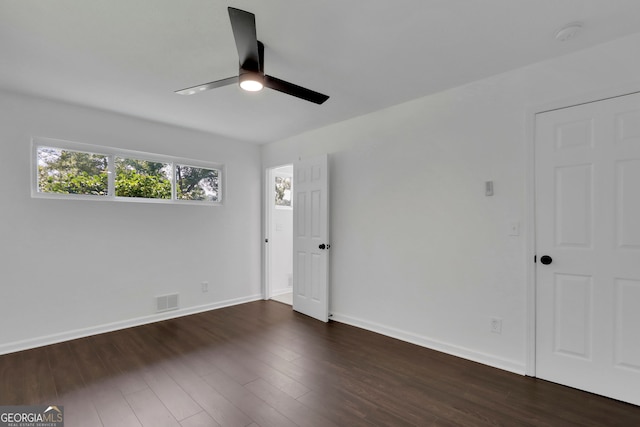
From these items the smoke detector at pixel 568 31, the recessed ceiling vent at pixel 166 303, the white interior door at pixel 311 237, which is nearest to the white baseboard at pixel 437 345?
the white interior door at pixel 311 237

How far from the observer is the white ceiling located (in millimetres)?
1765

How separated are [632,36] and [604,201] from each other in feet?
3.78

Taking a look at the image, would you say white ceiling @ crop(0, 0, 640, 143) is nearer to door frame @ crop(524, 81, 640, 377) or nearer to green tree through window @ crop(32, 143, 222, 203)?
door frame @ crop(524, 81, 640, 377)

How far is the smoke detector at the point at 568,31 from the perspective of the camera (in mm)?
1922

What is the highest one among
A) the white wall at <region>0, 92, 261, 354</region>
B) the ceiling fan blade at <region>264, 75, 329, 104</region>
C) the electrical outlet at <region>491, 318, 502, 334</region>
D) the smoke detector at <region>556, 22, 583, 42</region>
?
the smoke detector at <region>556, 22, 583, 42</region>

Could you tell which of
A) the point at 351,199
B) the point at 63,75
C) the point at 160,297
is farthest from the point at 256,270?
the point at 63,75

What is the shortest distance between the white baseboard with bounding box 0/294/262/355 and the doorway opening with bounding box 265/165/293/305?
679 mm

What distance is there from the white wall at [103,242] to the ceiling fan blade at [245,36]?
8.52 ft

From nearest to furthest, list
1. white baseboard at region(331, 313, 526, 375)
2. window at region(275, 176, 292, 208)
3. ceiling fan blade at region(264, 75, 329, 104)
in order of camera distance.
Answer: ceiling fan blade at region(264, 75, 329, 104) → white baseboard at region(331, 313, 526, 375) → window at region(275, 176, 292, 208)

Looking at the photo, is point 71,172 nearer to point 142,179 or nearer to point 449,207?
point 142,179

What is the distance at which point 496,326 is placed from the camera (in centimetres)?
258

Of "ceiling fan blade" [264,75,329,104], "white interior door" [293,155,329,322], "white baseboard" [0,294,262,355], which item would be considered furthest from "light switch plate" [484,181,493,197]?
"white baseboard" [0,294,262,355]

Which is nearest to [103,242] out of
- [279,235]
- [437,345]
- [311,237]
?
[311,237]

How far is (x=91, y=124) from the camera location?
11.0 ft
